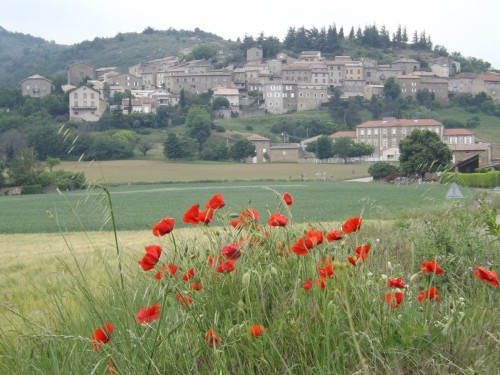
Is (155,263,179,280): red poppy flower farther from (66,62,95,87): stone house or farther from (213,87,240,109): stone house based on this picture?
(66,62,95,87): stone house

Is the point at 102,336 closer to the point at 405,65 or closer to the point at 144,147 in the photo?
the point at 144,147

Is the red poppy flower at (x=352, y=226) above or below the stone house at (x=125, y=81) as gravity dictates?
below

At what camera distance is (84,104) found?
137875mm

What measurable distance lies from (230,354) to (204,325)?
1.11 feet

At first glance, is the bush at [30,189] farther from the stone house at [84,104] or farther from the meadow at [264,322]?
the stone house at [84,104]

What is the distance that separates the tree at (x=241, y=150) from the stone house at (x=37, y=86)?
6852cm

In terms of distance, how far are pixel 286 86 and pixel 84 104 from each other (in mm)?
39567

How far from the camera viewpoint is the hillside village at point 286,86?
122125 millimetres

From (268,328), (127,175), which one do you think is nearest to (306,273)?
(268,328)

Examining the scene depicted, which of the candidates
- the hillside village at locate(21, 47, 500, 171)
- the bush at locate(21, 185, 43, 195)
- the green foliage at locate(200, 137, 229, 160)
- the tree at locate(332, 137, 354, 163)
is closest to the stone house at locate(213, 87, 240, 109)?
the hillside village at locate(21, 47, 500, 171)

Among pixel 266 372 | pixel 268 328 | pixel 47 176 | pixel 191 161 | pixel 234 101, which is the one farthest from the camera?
pixel 234 101

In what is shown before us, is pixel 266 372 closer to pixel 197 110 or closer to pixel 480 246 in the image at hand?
pixel 480 246

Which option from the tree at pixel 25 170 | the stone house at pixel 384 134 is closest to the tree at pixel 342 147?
the stone house at pixel 384 134

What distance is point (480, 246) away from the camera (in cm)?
723
